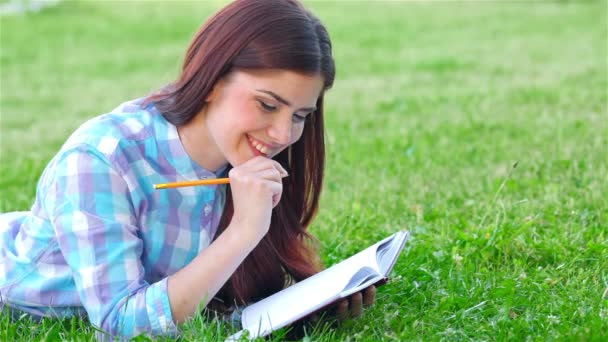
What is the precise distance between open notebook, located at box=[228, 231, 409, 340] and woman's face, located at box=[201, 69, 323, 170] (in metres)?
0.42

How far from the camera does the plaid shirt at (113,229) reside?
2.60 m

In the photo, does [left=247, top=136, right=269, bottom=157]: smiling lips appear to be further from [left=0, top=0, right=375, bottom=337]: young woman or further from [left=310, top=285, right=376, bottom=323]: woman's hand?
[left=310, top=285, right=376, bottom=323]: woman's hand

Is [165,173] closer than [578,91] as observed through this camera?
Yes

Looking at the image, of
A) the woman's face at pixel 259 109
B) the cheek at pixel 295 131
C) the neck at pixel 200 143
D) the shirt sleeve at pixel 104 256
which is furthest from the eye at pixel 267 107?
the shirt sleeve at pixel 104 256

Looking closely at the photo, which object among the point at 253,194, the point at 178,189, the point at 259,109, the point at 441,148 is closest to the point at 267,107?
the point at 259,109

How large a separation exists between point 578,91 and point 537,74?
4.84ft

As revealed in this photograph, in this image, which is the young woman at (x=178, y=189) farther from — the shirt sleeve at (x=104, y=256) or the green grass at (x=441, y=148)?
the green grass at (x=441, y=148)

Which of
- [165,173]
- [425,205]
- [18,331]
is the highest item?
[165,173]

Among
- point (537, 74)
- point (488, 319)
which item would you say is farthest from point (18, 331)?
point (537, 74)

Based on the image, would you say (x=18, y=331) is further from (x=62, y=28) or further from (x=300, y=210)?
(x=62, y=28)

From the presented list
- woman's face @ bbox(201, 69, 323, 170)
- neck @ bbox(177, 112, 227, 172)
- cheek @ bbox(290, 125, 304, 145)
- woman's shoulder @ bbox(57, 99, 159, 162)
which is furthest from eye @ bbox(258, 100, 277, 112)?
woman's shoulder @ bbox(57, 99, 159, 162)

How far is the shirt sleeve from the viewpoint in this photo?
260cm

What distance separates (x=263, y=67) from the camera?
2.66 meters

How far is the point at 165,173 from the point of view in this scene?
2852mm
